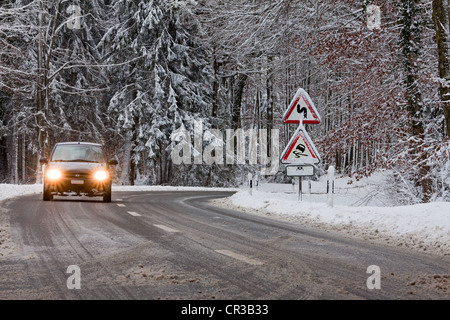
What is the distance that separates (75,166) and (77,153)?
1207 mm

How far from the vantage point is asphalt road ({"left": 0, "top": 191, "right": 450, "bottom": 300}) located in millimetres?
4441

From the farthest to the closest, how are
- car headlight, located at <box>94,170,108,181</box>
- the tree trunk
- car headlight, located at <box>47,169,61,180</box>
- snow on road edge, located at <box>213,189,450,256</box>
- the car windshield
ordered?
the car windshield
car headlight, located at <box>94,170,108,181</box>
car headlight, located at <box>47,169,61,180</box>
the tree trunk
snow on road edge, located at <box>213,189,450,256</box>

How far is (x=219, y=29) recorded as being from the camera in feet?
51.5

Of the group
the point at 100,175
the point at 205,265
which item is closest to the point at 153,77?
the point at 100,175

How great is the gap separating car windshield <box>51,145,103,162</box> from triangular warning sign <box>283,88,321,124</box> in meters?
7.36

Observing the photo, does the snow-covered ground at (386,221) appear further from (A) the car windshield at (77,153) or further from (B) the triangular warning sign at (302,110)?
(A) the car windshield at (77,153)

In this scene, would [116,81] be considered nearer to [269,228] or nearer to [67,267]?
[269,228]

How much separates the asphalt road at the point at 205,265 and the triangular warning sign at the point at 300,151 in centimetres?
334

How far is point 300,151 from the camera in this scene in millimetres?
12555

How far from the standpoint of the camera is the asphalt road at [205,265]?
4.44m

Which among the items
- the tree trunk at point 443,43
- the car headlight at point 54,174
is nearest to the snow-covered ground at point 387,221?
the tree trunk at point 443,43

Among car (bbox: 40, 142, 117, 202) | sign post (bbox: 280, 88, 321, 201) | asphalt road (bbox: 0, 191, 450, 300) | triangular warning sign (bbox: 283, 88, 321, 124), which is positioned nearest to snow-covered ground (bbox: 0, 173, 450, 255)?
asphalt road (bbox: 0, 191, 450, 300)

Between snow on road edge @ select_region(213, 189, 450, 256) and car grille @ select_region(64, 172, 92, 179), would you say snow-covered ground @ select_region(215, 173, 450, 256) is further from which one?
car grille @ select_region(64, 172, 92, 179)

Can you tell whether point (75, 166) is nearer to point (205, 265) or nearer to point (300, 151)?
point (300, 151)
